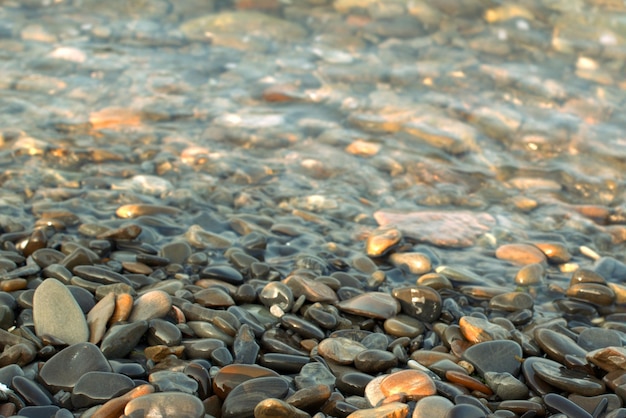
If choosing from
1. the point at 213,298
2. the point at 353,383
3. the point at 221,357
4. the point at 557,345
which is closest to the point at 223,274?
the point at 213,298

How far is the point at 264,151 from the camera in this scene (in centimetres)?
492

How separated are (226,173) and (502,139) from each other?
7.03 feet

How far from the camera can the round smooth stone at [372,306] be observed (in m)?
2.96

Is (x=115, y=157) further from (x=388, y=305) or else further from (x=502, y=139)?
(x=502, y=139)

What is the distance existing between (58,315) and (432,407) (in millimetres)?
1404

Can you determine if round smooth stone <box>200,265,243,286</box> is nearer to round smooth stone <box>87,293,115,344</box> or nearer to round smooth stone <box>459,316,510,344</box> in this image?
round smooth stone <box>87,293,115,344</box>

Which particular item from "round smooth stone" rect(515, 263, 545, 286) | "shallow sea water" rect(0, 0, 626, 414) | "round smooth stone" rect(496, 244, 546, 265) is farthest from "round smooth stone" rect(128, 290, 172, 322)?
"round smooth stone" rect(496, 244, 546, 265)

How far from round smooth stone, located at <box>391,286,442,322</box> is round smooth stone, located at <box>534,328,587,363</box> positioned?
425 millimetres

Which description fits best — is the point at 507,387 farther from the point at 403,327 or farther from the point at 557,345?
the point at 403,327

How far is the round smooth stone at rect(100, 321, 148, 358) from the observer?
2535mm

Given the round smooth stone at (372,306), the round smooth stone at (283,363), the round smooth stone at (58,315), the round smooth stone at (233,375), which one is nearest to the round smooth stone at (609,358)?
the round smooth stone at (372,306)

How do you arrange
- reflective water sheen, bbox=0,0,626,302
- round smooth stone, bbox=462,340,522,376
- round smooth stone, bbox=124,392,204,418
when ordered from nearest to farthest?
round smooth stone, bbox=124,392,204,418 < round smooth stone, bbox=462,340,522,376 < reflective water sheen, bbox=0,0,626,302

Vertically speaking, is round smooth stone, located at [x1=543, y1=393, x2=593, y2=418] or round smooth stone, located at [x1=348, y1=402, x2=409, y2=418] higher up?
round smooth stone, located at [x1=348, y1=402, x2=409, y2=418]

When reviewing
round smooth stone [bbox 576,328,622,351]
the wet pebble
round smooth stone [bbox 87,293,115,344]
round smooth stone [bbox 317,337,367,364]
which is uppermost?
round smooth stone [bbox 87,293,115,344]
